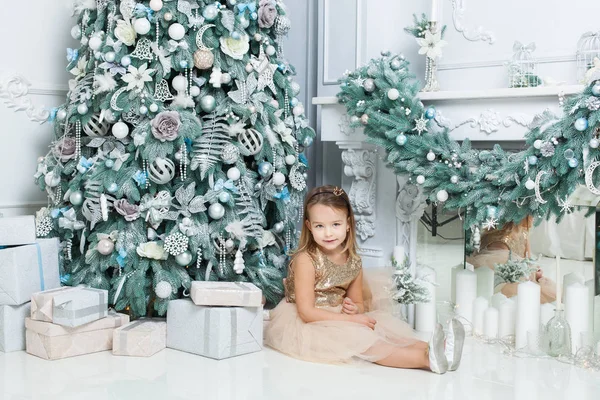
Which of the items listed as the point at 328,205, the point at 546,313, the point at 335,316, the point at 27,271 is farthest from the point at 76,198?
the point at 546,313

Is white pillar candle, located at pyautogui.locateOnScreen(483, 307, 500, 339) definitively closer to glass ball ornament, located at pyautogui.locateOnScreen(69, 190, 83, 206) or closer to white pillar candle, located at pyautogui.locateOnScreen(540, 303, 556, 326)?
white pillar candle, located at pyautogui.locateOnScreen(540, 303, 556, 326)

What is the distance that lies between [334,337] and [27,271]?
118cm

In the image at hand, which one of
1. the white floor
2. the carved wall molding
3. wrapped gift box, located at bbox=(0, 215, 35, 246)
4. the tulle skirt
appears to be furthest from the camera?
the carved wall molding

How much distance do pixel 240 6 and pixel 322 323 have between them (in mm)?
1273

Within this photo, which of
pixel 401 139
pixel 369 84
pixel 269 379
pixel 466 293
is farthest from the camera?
pixel 466 293

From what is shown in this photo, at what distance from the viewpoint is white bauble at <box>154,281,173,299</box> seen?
2.74m

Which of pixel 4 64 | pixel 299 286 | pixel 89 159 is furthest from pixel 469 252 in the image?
pixel 4 64

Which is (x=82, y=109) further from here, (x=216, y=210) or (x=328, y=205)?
(x=328, y=205)

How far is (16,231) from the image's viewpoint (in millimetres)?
2740

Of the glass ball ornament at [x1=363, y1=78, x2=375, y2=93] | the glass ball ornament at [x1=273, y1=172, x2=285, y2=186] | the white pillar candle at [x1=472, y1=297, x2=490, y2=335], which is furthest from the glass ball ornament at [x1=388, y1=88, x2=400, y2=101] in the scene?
the white pillar candle at [x1=472, y1=297, x2=490, y2=335]

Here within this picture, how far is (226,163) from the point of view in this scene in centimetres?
285

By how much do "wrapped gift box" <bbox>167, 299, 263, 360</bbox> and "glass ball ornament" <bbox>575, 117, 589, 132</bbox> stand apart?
4.21 feet

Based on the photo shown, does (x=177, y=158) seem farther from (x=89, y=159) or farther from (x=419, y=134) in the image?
(x=419, y=134)

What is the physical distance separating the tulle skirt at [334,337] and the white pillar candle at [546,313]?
54cm
